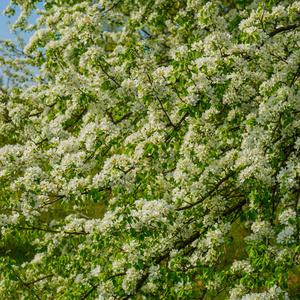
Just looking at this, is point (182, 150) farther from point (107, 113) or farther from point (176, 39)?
point (176, 39)

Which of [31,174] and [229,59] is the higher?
[229,59]

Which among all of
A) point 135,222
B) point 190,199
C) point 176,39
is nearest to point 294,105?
point 190,199

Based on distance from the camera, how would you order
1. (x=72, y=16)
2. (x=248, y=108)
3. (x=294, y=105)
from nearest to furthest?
(x=294, y=105) → (x=248, y=108) → (x=72, y=16)

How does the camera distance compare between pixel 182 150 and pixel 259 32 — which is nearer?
pixel 259 32

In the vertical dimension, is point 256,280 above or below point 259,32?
below

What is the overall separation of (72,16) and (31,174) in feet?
16.9

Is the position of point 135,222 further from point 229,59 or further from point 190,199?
point 229,59

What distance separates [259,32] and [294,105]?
1.17 metres

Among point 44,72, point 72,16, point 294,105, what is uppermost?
point 72,16

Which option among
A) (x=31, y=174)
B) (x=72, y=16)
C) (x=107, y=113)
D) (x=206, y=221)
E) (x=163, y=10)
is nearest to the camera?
(x=31, y=174)

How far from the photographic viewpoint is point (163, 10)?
8094mm

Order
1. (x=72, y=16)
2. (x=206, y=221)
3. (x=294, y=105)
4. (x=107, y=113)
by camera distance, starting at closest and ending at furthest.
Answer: (x=294, y=105), (x=206, y=221), (x=107, y=113), (x=72, y=16)

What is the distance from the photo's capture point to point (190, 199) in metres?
4.74

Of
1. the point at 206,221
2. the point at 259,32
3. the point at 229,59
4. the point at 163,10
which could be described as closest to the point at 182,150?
the point at 206,221
